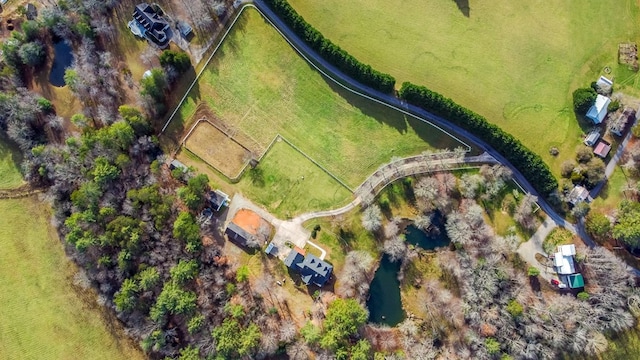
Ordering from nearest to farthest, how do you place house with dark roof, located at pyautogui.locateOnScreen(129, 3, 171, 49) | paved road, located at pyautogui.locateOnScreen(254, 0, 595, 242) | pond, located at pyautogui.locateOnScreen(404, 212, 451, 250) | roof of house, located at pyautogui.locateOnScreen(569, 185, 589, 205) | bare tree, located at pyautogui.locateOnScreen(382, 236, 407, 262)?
roof of house, located at pyautogui.locateOnScreen(569, 185, 589, 205), bare tree, located at pyautogui.locateOnScreen(382, 236, 407, 262), paved road, located at pyautogui.locateOnScreen(254, 0, 595, 242), pond, located at pyautogui.locateOnScreen(404, 212, 451, 250), house with dark roof, located at pyautogui.locateOnScreen(129, 3, 171, 49)

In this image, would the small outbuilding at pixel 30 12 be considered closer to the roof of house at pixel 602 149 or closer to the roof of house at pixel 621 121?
the roof of house at pixel 602 149

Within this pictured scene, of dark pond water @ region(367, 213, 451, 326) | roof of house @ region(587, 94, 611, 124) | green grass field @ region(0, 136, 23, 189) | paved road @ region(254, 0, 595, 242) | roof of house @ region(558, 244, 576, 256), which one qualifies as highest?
roof of house @ region(587, 94, 611, 124)

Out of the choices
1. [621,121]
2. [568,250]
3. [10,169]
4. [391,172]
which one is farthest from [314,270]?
[621,121]

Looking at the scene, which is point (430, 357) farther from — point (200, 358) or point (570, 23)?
point (570, 23)

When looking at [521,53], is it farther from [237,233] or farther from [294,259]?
[237,233]

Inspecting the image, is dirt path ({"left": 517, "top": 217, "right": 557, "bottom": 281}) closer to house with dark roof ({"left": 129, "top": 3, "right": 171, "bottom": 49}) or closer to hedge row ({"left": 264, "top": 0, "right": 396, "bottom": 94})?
hedge row ({"left": 264, "top": 0, "right": 396, "bottom": 94})

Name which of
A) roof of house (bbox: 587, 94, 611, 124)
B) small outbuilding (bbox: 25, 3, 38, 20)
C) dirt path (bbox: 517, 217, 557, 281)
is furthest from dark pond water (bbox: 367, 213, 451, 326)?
small outbuilding (bbox: 25, 3, 38, 20)
